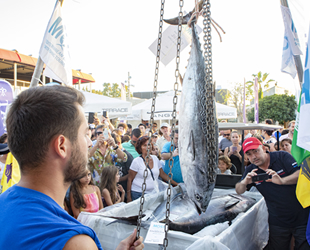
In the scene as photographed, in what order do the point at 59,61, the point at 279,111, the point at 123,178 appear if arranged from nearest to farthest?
1. the point at 59,61
2. the point at 123,178
3. the point at 279,111

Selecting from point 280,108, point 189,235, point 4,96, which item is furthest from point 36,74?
point 280,108

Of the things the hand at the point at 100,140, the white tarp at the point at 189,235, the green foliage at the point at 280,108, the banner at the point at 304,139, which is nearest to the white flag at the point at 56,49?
the hand at the point at 100,140

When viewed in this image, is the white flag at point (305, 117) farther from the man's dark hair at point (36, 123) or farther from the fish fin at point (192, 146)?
the man's dark hair at point (36, 123)

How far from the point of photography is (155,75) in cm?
171

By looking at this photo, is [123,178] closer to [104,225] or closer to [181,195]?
[181,195]

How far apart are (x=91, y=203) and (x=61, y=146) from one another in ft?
7.97

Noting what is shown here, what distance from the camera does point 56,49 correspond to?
365 cm

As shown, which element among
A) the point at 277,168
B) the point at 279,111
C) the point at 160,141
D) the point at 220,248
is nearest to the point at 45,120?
the point at 220,248

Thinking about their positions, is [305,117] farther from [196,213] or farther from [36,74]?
[36,74]

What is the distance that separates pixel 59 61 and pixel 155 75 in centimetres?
255

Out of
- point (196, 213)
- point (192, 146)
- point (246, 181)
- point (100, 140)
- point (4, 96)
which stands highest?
point (4, 96)

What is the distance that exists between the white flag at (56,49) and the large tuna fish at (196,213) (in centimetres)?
244

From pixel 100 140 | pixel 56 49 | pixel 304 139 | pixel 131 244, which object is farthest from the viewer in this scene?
pixel 100 140

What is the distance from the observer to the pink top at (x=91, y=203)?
3.02m
